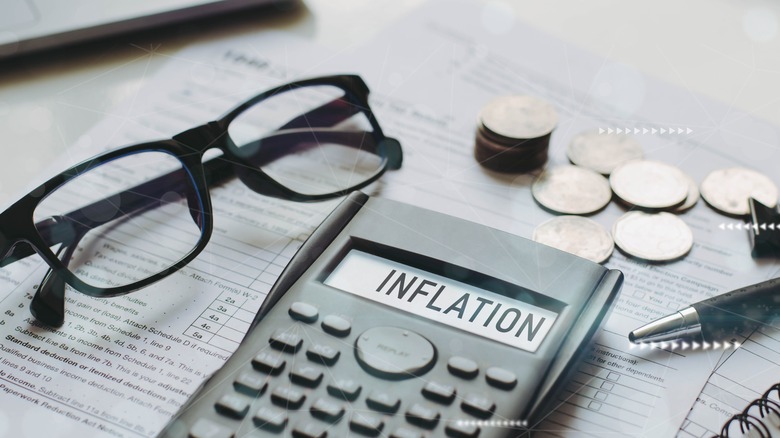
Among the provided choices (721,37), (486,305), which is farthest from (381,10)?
(486,305)

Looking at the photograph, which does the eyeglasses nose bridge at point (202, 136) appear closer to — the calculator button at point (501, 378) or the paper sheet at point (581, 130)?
the paper sheet at point (581, 130)

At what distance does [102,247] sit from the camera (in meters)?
0.48

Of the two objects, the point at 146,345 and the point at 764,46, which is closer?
the point at 146,345

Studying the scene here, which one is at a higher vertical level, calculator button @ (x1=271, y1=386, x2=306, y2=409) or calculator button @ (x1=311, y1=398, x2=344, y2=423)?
calculator button @ (x1=271, y1=386, x2=306, y2=409)

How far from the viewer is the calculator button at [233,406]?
0.33 meters

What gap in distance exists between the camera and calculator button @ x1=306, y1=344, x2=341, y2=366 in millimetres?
354

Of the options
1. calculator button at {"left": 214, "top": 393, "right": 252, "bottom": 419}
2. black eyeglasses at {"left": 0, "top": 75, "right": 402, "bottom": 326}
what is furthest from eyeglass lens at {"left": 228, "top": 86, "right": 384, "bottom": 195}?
calculator button at {"left": 214, "top": 393, "right": 252, "bottom": 419}

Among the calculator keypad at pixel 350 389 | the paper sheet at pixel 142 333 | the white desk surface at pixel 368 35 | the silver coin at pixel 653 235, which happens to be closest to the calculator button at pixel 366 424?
the calculator keypad at pixel 350 389

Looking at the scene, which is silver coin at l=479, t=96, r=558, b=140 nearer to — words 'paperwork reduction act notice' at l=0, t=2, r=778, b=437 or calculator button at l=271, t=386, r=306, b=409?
words 'paperwork reduction act notice' at l=0, t=2, r=778, b=437

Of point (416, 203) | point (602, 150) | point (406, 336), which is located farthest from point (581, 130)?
point (406, 336)

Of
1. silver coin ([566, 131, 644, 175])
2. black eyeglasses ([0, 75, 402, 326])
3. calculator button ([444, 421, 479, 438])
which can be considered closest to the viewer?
calculator button ([444, 421, 479, 438])

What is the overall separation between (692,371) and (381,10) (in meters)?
0.46

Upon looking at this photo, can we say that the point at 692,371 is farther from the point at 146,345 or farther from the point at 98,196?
the point at 98,196

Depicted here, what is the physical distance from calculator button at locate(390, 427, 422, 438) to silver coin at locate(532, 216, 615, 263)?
0.62 feet
